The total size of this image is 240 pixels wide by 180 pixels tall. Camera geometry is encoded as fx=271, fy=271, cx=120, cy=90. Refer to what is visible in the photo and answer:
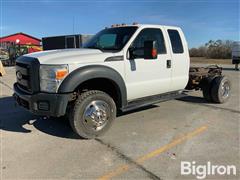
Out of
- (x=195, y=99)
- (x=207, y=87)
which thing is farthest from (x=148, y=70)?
(x=195, y=99)

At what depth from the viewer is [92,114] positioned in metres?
4.81

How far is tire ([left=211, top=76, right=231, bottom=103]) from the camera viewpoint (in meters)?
7.47

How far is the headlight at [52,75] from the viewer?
4359 millimetres

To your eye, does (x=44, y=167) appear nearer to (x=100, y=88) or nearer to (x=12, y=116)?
(x=100, y=88)

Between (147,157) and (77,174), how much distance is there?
3.63 feet

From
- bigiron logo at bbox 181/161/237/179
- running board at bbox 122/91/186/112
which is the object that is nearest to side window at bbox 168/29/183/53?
running board at bbox 122/91/186/112

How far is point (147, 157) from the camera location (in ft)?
13.5

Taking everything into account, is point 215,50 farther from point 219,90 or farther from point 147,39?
point 147,39

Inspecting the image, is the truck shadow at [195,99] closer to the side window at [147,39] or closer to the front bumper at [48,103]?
the side window at [147,39]

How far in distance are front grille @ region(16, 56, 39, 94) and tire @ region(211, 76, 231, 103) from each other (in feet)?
16.4

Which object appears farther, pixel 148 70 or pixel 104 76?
pixel 148 70

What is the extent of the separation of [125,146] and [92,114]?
0.82 metres

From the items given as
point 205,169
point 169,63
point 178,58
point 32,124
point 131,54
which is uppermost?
point 131,54

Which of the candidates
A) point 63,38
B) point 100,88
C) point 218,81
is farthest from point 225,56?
point 100,88
